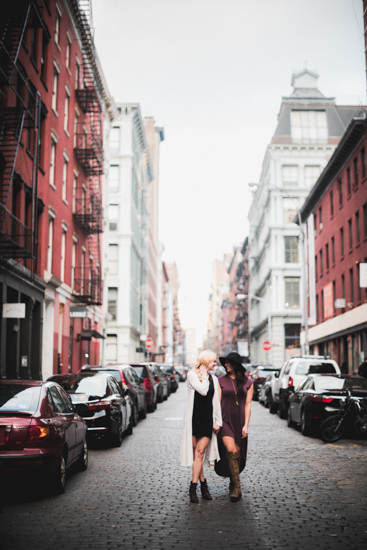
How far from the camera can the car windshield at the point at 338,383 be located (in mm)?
16650

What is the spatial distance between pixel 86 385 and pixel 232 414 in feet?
19.7

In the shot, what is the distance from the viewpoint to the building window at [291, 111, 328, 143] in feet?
226

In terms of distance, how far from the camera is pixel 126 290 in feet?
197

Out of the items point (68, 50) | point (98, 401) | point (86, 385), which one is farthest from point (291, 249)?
point (98, 401)

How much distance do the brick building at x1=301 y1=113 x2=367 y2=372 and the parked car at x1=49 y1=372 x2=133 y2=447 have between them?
22.0m

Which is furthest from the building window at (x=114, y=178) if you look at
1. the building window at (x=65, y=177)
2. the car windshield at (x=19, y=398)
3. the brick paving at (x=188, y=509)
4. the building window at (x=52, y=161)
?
the car windshield at (x=19, y=398)

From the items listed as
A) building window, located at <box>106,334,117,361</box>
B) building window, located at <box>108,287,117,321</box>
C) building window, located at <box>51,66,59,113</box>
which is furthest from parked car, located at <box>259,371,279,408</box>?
building window, located at <box>108,287,117,321</box>

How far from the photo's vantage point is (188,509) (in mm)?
7988

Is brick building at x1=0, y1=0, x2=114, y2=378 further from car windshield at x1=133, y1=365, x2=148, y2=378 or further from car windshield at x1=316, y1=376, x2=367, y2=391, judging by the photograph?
car windshield at x1=316, y1=376, x2=367, y2=391

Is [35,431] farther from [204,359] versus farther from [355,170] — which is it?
[355,170]

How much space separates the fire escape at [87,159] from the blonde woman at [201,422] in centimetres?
2541

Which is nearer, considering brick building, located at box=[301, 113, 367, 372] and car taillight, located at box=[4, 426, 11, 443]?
car taillight, located at box=[4, 426, 11, 443]

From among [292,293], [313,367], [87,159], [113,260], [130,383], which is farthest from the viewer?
[292,293]

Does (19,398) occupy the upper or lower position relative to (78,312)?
lower
